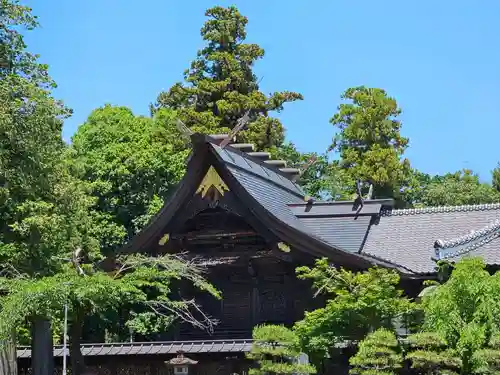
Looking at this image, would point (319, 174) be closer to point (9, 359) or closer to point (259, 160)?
point (259, 160)

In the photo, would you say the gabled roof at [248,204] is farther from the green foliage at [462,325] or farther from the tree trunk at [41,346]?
the tree trunk at [41,346]

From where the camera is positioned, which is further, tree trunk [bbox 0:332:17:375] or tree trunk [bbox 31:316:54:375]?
tree trunk [bbox 31:316:54:375]

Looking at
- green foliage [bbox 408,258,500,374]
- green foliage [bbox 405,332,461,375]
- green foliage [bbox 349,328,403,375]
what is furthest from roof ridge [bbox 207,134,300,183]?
green foliage [bbox 405,332,461,375]

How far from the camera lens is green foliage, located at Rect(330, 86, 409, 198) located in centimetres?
3697

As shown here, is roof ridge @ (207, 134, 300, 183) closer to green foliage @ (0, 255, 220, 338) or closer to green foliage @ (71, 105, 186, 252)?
green foliage @ (0, 255, 220, 338)

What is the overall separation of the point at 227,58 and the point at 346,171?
27.8 feet

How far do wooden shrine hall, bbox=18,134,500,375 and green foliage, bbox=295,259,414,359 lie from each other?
5.85 feet

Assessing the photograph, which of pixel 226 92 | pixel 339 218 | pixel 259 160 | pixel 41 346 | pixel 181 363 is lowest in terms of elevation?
pixel 181 363

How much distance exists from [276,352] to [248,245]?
5.48 m

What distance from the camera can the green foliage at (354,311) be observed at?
17125 millimetres

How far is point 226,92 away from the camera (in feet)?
131

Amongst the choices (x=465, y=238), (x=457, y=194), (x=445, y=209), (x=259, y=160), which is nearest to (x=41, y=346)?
(x=259, y=160)

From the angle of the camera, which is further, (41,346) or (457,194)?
(457,194)

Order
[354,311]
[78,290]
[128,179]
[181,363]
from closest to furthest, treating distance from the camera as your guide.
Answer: [354,311] → [78,290] → [181,363] → [128,179]
